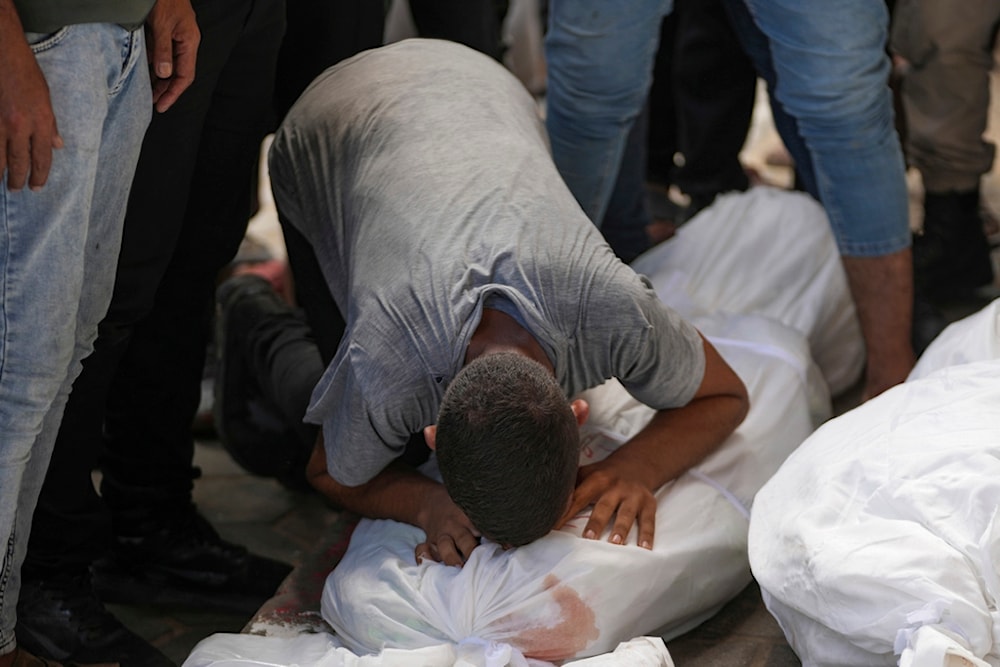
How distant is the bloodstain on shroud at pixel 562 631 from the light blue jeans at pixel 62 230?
70cm

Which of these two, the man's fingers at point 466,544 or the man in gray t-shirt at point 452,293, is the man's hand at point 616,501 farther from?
the man's fingers at point 466,544

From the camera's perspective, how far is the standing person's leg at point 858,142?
7.43 feet

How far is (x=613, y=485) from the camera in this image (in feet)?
6.28

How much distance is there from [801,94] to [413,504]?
40.8 inches

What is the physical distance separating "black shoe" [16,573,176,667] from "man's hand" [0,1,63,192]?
30.1 inches

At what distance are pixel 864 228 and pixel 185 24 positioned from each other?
51.1 inches

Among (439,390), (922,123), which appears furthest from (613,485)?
(922,123)

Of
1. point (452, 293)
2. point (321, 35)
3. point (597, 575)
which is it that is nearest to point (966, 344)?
point (597, 575)

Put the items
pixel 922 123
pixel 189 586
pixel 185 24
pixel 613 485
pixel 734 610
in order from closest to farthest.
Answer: pixel 185 24, pixel 613 485, pixel 734 610, pixel 189 586, pixel 922 123

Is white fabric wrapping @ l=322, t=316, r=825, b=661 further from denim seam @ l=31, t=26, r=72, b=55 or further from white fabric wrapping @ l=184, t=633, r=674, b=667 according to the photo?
denim seam @ l=31, t=26, r=72, b=55

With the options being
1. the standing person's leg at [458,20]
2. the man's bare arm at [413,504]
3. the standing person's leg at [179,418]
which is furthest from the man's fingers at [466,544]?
the standing person's leg at [458,20]

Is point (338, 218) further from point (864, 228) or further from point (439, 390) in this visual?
point (864, 228)

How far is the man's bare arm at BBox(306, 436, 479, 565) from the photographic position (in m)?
1.86

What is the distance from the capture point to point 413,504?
1.97 metres
